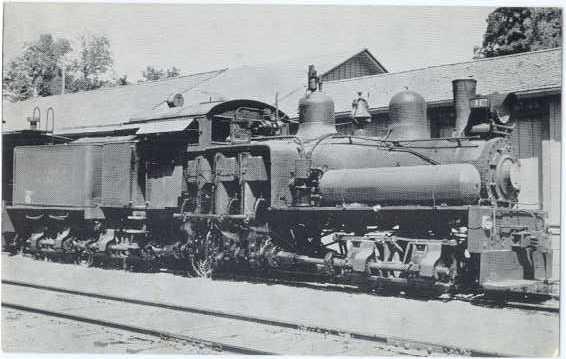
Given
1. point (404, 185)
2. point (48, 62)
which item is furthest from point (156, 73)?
point (404, 185)

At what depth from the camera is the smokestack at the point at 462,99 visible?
9828mm

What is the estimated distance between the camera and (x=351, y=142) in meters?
10.7

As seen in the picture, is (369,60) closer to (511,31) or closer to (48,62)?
(511,31)

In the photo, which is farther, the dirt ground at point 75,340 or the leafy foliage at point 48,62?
the leafy foliage at point 48,62

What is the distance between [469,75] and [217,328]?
8673mm

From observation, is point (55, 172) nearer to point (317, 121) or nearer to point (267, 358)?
point (317, 121)

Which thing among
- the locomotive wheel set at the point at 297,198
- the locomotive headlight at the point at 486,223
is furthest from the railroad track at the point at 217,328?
the locomotive headlight at the point at 486,223

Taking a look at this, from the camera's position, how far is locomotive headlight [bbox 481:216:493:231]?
8672mm

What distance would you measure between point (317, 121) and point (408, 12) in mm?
2823

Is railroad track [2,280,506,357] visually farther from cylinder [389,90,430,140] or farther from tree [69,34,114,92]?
tree [69,34,114,92]

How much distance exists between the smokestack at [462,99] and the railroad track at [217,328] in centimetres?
416

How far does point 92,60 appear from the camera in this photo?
60.1ft

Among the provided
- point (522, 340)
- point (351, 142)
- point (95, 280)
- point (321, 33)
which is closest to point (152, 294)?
point (95, 280)

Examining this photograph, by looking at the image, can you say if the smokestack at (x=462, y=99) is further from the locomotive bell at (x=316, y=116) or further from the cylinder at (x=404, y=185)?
the locomotive bell at (x=316, y=116)
